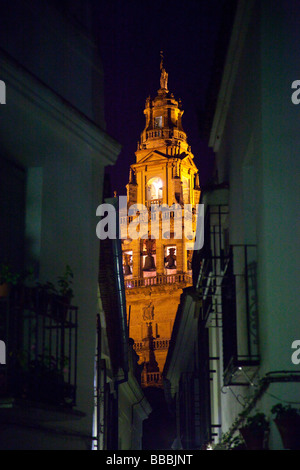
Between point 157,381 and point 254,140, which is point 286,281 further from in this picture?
point 157,381

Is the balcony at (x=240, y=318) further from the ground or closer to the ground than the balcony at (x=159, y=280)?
closer to the ground

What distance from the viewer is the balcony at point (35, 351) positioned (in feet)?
37.0

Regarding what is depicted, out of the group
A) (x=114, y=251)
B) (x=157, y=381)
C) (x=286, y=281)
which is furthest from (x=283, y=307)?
(x=157, y=381)

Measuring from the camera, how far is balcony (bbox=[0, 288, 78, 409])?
11.3m

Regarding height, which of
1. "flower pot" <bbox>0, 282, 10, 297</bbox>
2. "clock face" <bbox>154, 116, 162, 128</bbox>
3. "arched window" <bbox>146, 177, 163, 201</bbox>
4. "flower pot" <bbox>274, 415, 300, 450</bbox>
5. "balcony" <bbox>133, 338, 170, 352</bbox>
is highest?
"clock face" <bbox>154, 116, 162, 128</bbox>

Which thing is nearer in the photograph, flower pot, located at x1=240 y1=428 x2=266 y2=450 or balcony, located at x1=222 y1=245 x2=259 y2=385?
flower pot, located at x1=240 y1=428 x2=266 y2=450

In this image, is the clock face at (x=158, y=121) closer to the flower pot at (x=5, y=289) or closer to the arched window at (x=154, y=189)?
the arched window at (x=154, y=189)

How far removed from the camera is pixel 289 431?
1072cm

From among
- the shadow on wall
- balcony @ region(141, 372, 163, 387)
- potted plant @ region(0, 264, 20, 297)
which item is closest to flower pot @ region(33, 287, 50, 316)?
potted plant @ region(0, 264, 20, 297)

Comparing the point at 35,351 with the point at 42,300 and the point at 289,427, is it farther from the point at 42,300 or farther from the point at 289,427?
the point at 289,427

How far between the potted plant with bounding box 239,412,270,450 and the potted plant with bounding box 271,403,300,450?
0.63m

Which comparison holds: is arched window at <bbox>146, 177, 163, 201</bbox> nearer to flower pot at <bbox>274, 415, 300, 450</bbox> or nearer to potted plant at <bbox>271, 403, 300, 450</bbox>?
potted plant at <bbox>271, 403, 300, 450</bbox>

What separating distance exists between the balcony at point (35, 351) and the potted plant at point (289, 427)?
9.17 ft

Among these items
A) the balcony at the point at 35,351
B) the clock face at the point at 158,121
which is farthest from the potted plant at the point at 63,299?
the clock face at the point at 158,121
